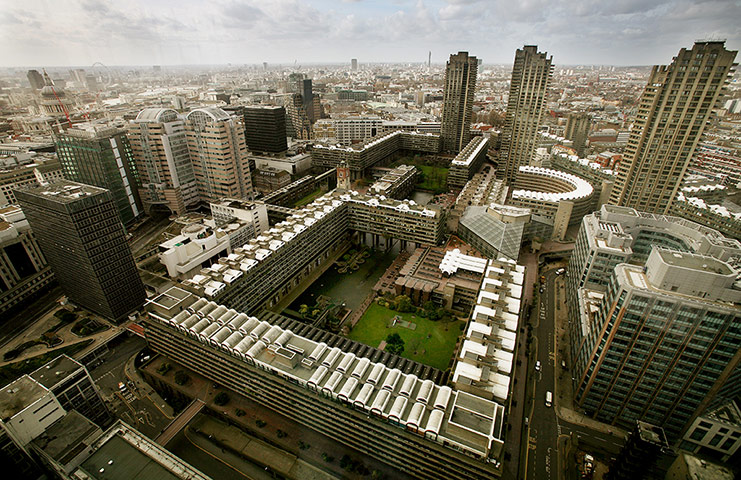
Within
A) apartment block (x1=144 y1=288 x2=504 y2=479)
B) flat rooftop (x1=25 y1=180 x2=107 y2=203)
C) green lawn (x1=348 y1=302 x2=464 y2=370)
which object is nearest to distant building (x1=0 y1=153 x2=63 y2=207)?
flat rooftop (x1=25 y1=180 x2=107 y2=203)

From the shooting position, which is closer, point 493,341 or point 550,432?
point 493,341

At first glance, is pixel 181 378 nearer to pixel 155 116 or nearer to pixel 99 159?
pixel 99 159

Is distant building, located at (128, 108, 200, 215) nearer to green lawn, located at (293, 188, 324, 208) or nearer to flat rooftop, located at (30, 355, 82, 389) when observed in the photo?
green lawn, located at (293, 188, 324, 208)

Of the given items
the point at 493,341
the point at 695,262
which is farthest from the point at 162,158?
the point at 695,262

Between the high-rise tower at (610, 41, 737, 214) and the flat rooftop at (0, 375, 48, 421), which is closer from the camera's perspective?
the flat rooftop at (0, 375, 48, 421)

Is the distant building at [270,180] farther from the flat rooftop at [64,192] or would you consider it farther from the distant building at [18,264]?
the flat rooftop at [64,192]
